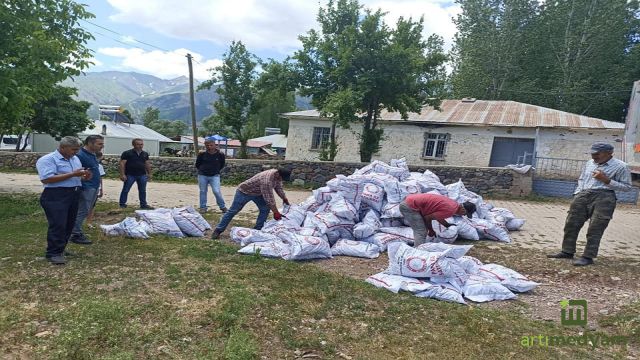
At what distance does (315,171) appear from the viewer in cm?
1389

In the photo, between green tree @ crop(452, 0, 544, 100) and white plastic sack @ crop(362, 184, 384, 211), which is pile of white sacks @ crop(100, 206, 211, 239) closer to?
white plastic sack @ crop(362, 184, 384, 211)

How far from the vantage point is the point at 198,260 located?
194 inches

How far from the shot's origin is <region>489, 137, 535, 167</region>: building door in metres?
18.8

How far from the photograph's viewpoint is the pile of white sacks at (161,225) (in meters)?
5.94

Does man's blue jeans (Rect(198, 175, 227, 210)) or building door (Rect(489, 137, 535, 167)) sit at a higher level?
building door (Rect(489, 137, 535, 167))

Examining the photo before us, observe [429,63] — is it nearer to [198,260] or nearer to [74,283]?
[198,260]

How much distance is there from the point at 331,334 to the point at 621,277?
13.3 feet

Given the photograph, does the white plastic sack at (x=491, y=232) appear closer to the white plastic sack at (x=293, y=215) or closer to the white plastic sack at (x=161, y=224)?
the white plastic sack at (x=293, y=215)

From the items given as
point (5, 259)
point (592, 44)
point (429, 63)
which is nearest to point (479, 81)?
point (592, 44)

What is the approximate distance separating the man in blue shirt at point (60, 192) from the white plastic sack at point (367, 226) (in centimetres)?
359

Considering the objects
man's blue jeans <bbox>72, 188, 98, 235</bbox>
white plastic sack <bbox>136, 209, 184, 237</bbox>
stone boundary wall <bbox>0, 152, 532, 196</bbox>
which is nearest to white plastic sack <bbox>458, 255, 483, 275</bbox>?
white plastic sack <bbox>136, 209, 184, 237</bbox>

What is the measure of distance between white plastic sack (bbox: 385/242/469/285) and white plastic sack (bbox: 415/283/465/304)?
166 millimetres

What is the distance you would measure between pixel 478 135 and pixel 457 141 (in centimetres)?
96

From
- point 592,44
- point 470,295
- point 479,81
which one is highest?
point 592,44
